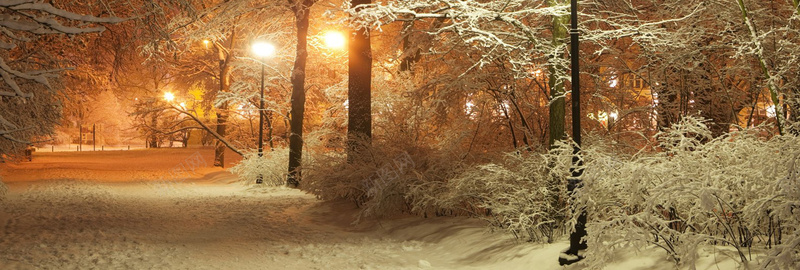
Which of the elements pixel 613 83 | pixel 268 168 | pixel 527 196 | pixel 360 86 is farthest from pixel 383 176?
pixel 268 168

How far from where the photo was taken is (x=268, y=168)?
69.8ft

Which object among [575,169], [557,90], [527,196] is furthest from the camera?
[557,90]

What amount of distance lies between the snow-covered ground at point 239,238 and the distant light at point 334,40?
770 centimetres

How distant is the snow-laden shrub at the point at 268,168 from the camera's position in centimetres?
2112

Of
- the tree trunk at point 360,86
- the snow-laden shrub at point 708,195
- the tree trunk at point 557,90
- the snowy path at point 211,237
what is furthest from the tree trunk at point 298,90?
the snow-laden shrub at point 708,195

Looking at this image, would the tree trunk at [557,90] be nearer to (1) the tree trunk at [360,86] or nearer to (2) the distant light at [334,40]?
(1) the tree trunk at [360,86]

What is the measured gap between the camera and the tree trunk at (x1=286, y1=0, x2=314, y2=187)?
20.0m

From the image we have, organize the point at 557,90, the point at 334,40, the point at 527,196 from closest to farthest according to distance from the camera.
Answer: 1. the point at 527,196
2. the point at 557,90
3. the point at 334,40

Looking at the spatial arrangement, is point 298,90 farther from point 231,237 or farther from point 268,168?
point 231,237

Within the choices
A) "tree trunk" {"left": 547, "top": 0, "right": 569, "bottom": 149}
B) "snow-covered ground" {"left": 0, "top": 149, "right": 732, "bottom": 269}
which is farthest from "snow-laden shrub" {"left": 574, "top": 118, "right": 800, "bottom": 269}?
"tree trunk" {"left": 547, "top": 0, "right": 569, "bottom": 149}

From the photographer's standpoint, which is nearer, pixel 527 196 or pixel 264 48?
pixel 527 196

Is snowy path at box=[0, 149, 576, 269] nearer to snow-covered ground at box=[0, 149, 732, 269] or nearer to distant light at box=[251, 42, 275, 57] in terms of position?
snow-covered ground at box=[0, 149, 732, 269]

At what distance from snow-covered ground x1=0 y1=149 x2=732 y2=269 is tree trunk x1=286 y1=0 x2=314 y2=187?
2655mm

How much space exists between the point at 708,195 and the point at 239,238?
7240 mm
